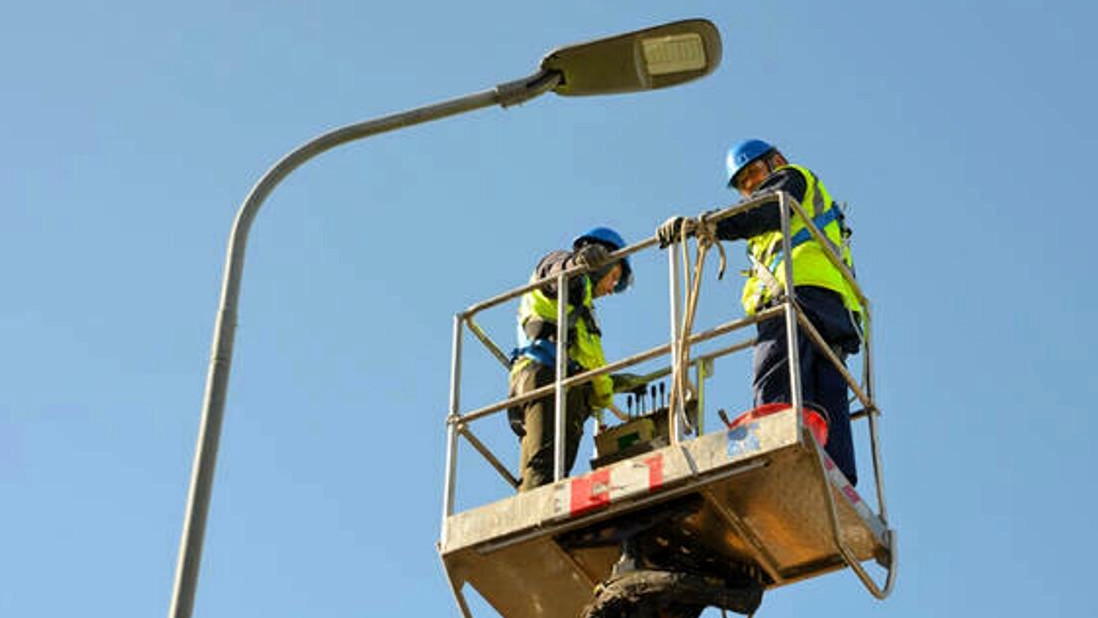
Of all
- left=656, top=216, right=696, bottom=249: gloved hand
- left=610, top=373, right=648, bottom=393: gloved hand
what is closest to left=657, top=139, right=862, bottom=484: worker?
left=656, top=216, right=696, bottom=249: gloved hand

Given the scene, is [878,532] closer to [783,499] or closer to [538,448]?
[783,499]

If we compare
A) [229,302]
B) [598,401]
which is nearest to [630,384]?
[598,401]

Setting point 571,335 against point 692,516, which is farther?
point 571,335

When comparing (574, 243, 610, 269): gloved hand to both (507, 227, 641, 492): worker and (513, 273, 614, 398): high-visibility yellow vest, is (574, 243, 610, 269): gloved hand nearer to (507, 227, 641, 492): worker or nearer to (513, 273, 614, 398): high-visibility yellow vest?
(507, 227, 641, 492): worker

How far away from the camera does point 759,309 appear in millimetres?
12383

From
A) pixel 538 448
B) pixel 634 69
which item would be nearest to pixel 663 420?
pixel 538 448

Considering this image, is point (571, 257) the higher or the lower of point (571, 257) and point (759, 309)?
the higher

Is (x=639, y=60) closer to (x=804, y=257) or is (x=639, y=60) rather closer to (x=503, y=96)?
(x=503, y=96)

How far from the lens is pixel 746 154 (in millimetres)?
13531

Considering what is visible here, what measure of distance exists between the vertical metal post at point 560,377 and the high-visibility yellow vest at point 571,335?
16.0 inches

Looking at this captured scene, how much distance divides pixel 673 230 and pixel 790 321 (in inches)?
50.7

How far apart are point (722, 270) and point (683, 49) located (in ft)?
4.45

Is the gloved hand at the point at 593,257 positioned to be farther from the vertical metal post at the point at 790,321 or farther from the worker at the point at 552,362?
the vertical metal post at the point at 790,321

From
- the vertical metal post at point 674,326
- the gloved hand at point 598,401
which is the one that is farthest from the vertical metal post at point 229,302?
the gloved hand at point 598,401
